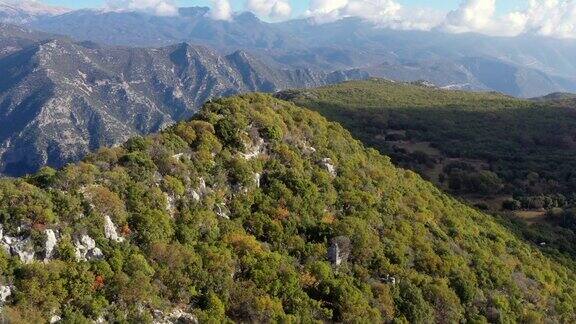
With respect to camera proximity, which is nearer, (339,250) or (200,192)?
(200,192)

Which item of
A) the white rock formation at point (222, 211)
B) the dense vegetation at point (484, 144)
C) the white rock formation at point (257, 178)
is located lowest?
the dense vegetation at point (484, 144)

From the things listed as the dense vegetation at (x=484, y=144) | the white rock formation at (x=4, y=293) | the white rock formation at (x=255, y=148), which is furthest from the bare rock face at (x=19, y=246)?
the dense vegetation at (x=484, y=144)

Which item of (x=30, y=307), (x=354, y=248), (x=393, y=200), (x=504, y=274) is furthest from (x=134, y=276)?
(x=504, y=274)

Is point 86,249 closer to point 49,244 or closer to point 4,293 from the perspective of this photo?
point 49,244

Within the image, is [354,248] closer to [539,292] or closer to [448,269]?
[448,269]

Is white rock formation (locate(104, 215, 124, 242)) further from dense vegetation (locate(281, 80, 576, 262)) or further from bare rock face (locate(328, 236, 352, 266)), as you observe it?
dense vegetation (locate(281, 80, 576, 262))

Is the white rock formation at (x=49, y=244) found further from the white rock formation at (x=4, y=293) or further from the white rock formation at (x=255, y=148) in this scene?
the white rock formation at (x=255, y=148)

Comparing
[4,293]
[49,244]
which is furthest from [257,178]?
[4,293]
